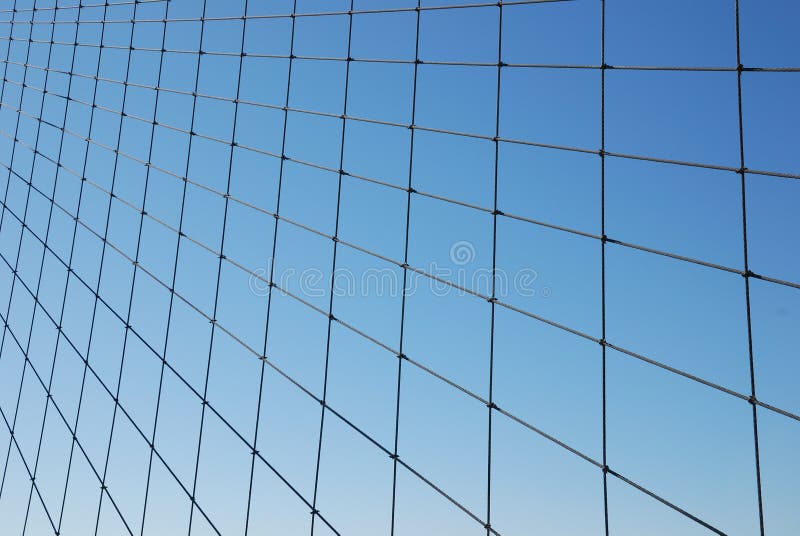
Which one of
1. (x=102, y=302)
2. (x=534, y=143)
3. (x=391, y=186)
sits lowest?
(x=102, y=302)

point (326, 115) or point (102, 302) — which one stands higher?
point (326, 115)

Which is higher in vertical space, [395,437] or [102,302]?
[395,437]

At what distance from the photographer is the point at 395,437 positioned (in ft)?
16.8

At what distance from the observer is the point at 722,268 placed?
3.88 meters

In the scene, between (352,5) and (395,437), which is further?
(352,5)

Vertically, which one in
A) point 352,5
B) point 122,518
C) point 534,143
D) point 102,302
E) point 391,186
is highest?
point 352,5

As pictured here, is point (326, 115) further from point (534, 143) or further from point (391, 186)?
point (534, 143)

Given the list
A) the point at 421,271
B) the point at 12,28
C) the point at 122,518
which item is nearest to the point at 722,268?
the point at 421,271

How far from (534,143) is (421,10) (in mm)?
1635

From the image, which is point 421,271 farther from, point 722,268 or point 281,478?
point 722,268

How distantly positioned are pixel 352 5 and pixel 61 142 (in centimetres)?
491

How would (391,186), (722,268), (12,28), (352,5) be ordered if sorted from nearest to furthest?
(722,268) → (391,186) → (352,5) → (12,28)

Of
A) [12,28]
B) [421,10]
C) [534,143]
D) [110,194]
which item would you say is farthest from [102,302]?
[12,28]

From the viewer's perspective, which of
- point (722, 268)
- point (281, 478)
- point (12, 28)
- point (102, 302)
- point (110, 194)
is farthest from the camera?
point (12, 28)
